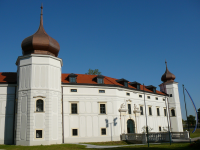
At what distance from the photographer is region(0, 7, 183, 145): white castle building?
24141 millimetres

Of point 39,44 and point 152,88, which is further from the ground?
point 39,44

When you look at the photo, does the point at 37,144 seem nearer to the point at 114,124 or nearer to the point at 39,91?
the point at 39,91

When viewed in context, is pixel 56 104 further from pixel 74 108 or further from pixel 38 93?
pixel 74 108

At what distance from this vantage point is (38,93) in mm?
24656

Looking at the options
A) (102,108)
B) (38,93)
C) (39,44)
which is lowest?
(102,108)

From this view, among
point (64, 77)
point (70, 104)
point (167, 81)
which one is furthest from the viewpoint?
point (167, 81)

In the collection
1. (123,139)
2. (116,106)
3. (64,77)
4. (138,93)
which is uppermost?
(64,77)

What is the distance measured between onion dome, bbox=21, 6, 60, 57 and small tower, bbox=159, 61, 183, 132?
26.9 meters

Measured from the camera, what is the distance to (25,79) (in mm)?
25297

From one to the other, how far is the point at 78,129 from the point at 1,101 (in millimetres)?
10698

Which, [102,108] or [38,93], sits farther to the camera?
[102,108]

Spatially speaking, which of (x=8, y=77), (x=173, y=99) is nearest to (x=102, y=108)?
(x=8, y=77)

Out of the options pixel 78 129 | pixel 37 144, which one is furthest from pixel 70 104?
pixel 37 144

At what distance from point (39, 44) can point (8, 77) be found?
8029 mm
